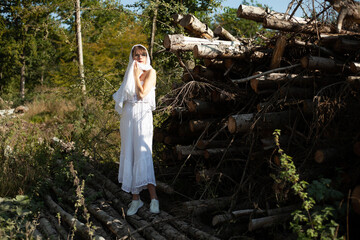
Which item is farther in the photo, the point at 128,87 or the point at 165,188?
the point at 165,188

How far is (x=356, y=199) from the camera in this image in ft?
10.8

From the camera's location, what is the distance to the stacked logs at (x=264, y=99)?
412 centimetres

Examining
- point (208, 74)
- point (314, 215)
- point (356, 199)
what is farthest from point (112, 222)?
point (356, 199)

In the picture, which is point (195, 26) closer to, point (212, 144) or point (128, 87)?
point (128, 87)

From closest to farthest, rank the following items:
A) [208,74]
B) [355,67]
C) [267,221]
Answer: [267,221] → [355,67] → [208,74]

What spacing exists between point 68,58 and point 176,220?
1705 centimetres

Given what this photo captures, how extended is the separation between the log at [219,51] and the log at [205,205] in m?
2.06

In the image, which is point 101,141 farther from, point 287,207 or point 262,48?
point 287,207

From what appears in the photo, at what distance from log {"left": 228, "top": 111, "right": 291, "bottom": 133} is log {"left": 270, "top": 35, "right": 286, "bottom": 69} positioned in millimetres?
835

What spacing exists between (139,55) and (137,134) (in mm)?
1160

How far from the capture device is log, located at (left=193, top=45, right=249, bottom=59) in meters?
5.26

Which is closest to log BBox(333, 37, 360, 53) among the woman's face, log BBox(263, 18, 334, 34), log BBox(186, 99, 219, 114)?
log BBox(263, 18, 334, 34)

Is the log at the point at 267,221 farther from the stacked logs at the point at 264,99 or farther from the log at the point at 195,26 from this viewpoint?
the log at the point at 195,26

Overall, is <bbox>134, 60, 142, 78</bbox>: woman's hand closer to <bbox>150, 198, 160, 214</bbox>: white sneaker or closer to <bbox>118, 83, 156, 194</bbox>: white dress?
<bbox>118, 83, 156, 194</bbox>: white dress
